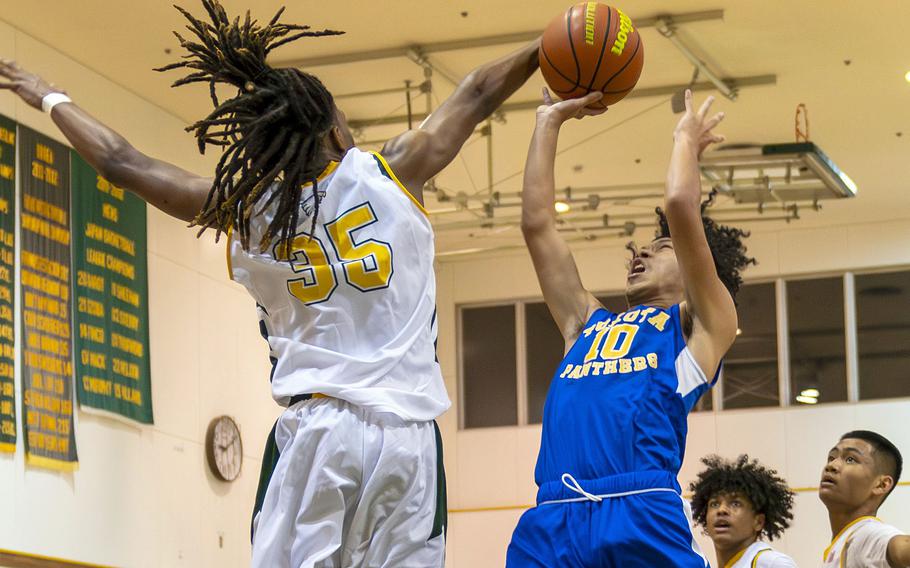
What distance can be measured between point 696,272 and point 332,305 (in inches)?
48.1

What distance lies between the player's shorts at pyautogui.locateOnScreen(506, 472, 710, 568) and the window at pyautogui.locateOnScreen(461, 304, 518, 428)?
1390cm

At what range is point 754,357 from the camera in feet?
56.5

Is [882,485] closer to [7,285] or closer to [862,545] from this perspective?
[862,545]

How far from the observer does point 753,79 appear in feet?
43.8

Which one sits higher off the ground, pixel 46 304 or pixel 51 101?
pixel 46 304

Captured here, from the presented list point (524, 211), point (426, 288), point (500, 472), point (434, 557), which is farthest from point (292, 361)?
point (500, 472)

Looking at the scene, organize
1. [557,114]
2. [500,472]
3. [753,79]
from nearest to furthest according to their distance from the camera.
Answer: [557,114]
[753,79]
[500,472]

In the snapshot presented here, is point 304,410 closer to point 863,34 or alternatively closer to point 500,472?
point 863,34

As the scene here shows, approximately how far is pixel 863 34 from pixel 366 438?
1004 centimetres

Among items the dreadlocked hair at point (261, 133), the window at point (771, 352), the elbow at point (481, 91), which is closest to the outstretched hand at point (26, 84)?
the dreadlocked hair at point (261, 133)

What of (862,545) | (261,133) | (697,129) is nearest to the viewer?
(261,133)

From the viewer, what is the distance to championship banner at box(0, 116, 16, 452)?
35.6 ft

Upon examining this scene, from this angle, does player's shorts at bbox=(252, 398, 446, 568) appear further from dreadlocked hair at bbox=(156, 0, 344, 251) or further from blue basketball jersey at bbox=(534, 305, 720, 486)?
blue basketball jersey at bbox=(534, 305, 720, 486)

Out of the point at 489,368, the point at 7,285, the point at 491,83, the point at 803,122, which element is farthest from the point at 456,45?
the point at 491,83
